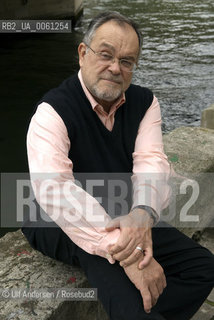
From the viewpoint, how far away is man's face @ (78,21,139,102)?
2227 millimetres

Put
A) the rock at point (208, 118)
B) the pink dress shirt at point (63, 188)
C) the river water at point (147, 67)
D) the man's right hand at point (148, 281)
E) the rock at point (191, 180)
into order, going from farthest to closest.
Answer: the river water at point (147, 67)
the rock at point (208, 118)
the rock at point (191, 180)
the pink dress shirt at point (63, 188)
the man's right hand at point (148, 281)

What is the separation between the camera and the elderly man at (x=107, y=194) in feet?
6.43

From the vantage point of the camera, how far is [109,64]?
89.7 inches

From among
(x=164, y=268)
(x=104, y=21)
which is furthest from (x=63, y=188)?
(x=104, y=21)

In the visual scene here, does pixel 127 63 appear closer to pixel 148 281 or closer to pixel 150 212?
pixel 150 212

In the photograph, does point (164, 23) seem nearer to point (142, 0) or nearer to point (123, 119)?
point (142, 0)

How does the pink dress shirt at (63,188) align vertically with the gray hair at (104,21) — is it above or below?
below

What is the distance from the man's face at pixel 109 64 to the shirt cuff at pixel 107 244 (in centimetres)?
75

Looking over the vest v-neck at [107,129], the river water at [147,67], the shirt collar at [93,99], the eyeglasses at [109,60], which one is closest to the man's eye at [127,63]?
the eyeglasses at [109,60]

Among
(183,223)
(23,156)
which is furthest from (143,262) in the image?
(23,156)

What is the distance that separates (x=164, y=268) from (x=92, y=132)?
82 cm

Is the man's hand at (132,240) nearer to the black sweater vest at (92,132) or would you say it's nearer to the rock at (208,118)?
the black sweater vest at (92,132)

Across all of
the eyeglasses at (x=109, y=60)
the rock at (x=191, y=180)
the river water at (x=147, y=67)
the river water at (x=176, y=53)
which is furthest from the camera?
the river water at (x=176, y=53)

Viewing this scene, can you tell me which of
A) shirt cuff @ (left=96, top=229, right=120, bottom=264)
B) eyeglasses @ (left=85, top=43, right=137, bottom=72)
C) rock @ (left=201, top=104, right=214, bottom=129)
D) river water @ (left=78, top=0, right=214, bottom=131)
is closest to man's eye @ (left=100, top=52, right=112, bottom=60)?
eyeglasses @ (left=85, top=43, right=137, bottom=72)
